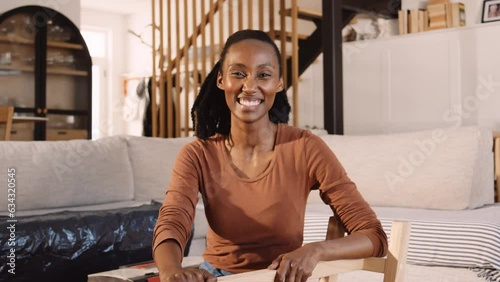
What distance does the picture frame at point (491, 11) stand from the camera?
4.98 meters

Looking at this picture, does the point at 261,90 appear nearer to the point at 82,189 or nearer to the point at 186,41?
the point at 82,189

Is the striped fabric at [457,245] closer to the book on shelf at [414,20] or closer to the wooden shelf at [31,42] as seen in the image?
the book on shelf at [414,20]

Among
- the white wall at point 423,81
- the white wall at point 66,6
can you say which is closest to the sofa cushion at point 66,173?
the white wall at point 423,81

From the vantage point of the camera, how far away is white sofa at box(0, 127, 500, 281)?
228 centimetres

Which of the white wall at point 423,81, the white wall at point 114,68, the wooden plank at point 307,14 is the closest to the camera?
the wooden plank at point 307,14

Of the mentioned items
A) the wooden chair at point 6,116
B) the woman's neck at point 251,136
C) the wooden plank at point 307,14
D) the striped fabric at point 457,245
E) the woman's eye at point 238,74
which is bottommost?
the striped fabric at point 457,245

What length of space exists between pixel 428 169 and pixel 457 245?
2.18 ft

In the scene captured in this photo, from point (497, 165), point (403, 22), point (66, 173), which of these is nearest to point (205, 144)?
point (66, 173)

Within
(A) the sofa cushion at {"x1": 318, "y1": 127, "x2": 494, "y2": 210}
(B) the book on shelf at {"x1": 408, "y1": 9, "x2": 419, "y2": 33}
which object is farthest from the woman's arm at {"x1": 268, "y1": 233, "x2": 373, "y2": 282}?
(B) the book on shelf at {"x1": 408, "y1": 9, "x2": 419, "y2": 33}

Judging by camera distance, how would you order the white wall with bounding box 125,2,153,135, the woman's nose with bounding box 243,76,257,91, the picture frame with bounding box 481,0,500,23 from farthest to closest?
the white wall with bounding box 125,2,153,135 → the picture frame with bounding box 481,0,500,23 → the woman's nose with bounding box 243,76,257,91

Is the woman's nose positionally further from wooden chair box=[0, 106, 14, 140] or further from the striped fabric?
wooden chair box=[0, 106, 14, 140]

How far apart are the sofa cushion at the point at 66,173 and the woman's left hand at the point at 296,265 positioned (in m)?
2.00

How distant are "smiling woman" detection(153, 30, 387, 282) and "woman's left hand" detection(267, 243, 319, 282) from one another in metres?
0.19

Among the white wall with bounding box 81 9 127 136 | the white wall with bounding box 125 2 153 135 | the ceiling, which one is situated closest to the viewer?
the ceiling
